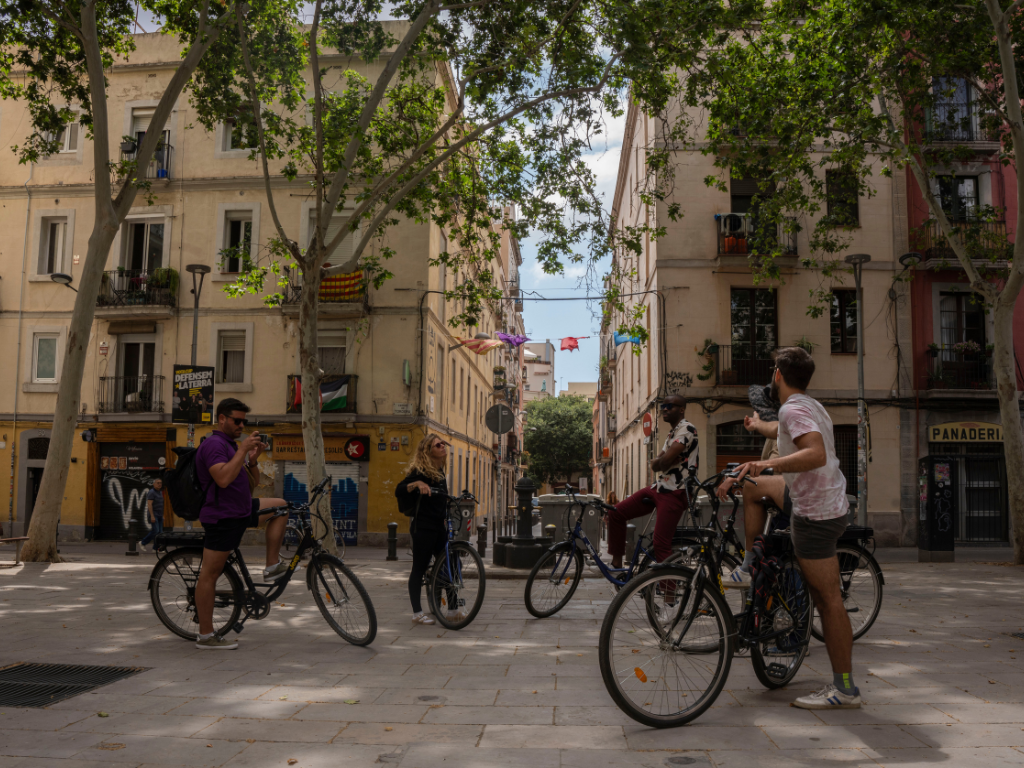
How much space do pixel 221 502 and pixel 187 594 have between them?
0.96m

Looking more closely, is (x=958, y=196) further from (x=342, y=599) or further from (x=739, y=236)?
(x=342, y=599)

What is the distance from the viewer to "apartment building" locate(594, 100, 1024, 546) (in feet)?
72.1

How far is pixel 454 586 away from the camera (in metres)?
7.42

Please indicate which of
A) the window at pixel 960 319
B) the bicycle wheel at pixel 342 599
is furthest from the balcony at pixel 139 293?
the window at pixel 960 319

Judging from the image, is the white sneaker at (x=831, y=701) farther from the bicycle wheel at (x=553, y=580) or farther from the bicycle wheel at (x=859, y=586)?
the bicycle wheel at (x=553, y=580)

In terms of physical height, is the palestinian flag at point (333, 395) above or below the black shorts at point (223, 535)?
above

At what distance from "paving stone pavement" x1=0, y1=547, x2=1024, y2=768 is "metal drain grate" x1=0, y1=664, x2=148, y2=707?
162 mm

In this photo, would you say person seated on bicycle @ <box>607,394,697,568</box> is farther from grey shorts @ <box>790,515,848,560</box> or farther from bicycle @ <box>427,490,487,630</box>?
grey shorts @ <box>790,515,848,560</box>

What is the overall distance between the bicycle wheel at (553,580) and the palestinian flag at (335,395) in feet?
49.7

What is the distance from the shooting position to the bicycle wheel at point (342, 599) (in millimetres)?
6574

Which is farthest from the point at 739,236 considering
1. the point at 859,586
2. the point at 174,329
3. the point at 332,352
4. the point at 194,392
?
the point at 859,586

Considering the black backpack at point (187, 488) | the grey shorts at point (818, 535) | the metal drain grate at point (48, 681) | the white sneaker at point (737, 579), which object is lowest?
the metal drain grate at point (48, 681)

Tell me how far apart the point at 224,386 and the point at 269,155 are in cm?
925

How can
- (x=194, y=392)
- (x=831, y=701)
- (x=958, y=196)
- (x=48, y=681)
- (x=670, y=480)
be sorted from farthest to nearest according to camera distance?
(x=958, y=196), (x=194, y=392), (x=670, y=480), (x=48, y=681), (x=831, y=701)
